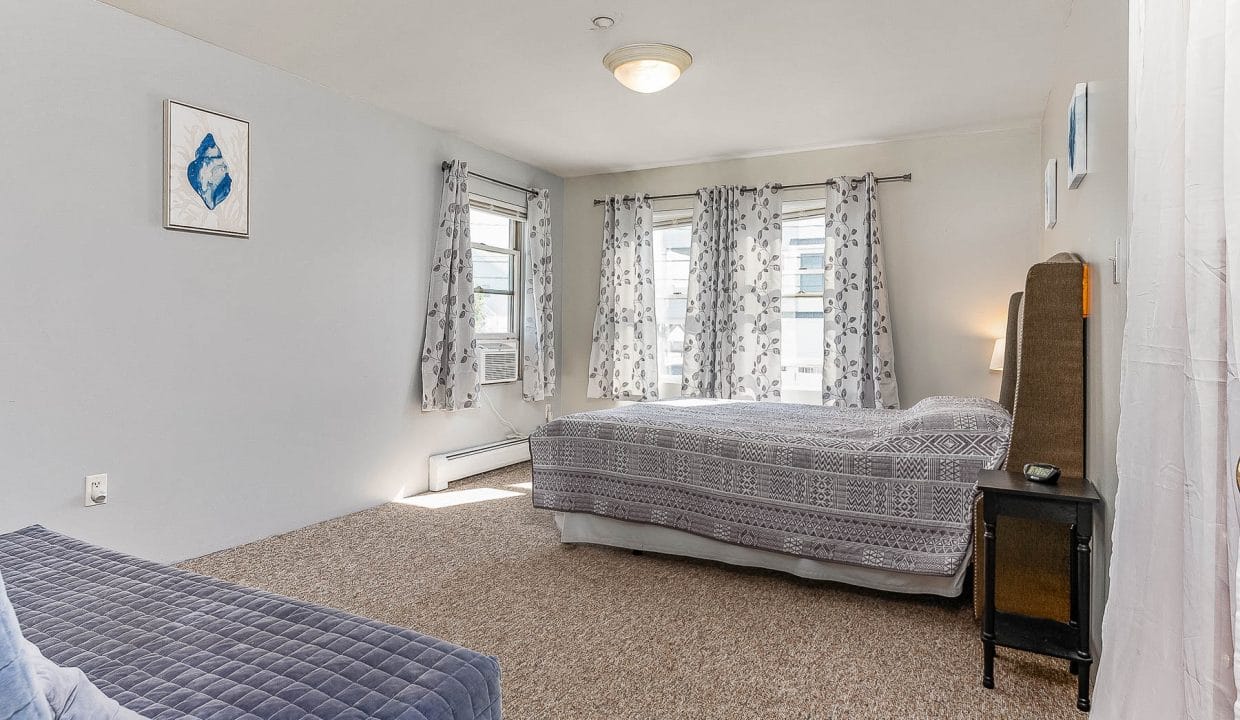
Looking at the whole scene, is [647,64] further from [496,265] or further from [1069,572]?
[1069,572]

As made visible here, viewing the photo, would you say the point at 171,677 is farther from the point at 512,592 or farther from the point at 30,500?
the point at 30,500

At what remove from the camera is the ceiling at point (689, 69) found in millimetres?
2818

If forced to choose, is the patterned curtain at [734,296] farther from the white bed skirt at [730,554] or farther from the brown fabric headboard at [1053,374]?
the brown fabric headboard at [1053,374]

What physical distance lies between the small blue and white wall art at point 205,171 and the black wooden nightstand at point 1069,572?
11.4 feet

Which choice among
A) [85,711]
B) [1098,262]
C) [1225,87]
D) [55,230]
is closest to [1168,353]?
[1225,87]

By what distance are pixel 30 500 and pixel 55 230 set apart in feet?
3.56

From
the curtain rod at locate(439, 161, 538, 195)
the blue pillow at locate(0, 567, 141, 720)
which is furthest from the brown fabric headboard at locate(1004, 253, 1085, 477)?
the curtain rod at locate(439, 161, 538, 195)

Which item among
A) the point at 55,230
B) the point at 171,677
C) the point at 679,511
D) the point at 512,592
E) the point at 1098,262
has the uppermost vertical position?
the point at 55,230

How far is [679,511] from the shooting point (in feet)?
9.82

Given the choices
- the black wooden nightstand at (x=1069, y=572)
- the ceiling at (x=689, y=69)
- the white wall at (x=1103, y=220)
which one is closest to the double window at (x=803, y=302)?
the ceiling at (x=689, y=69)

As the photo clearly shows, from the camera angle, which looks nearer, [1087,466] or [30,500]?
[1087,466]

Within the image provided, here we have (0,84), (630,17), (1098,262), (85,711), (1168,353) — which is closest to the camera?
(85,711)

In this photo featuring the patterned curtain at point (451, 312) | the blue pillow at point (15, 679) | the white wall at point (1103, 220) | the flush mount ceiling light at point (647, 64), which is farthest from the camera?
the patterned curtain at point (451, 312)

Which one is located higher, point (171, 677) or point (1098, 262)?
point (1098, 262)
